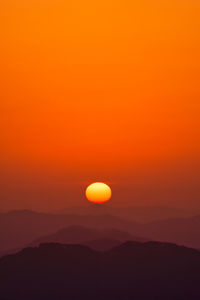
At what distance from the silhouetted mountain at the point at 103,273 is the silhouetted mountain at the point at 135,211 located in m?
2.91

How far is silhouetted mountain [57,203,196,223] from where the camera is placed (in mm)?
44500

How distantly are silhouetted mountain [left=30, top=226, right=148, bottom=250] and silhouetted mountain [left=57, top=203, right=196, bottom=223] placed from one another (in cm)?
276

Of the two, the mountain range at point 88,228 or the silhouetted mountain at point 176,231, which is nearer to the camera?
the silhouetted mountain at point 176,231

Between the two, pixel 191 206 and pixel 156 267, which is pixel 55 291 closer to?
pixel 156 267

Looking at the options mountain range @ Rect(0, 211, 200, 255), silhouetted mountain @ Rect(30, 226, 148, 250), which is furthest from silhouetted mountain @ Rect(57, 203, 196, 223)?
silhouetted mountain @ Rect(30, 226, 148, 250)

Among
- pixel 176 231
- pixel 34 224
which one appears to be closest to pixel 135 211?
pixel 176 231

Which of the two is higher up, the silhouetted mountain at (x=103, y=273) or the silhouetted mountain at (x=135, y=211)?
the silhouetted mountain at (x=135, y=211)

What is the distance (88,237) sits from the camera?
52562 millimetres

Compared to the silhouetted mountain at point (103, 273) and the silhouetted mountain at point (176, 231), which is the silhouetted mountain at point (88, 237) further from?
the silhouetted mountain at point (103, 273)

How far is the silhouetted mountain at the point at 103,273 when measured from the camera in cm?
3612

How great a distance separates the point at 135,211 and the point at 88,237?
7.95m

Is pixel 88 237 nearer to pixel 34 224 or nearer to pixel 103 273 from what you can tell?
pixel 34 224

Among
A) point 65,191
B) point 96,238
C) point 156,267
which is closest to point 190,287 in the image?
point 156,267

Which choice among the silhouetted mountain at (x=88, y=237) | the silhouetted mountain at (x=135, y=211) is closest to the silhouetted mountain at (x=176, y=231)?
the silhouetted mountain at (x=135, y=211)
